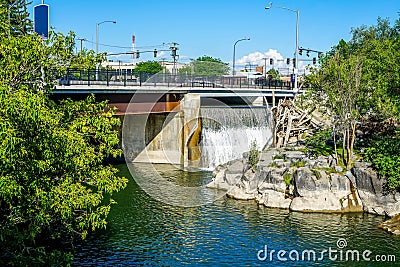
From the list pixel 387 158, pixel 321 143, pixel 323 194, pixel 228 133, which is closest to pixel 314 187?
pixel 323 194

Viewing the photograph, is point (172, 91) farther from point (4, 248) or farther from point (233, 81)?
point (4, 248)

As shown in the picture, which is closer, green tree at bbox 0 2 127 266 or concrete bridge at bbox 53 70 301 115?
green tree at bbox 0 2 127 266

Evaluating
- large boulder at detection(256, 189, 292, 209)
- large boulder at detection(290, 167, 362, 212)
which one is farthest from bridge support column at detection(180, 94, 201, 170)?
large boulder at detection(290, 167, 362, 212)

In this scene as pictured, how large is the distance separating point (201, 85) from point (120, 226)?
27.6 m

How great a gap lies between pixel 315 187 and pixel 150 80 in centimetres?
2078

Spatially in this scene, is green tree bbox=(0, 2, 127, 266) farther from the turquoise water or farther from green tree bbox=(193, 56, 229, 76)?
green tree bbox=(193, 56, 229, 76)

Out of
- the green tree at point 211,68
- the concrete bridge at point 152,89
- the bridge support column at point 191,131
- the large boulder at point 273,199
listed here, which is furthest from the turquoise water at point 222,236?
the green tree at point 211,68

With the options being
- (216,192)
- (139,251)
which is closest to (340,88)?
(216,192)

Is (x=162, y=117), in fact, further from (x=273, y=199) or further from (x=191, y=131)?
(x=273, y=199)

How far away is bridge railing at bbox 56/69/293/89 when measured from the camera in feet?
118

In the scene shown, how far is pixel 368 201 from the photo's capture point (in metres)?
29.3

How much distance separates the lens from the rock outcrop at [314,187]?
29.2 m

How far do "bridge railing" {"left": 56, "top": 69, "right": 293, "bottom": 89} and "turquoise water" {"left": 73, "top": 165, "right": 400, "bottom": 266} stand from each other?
9.44 m

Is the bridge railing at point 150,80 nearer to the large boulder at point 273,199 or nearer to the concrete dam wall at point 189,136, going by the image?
the concrete dam wall at point 189,136
